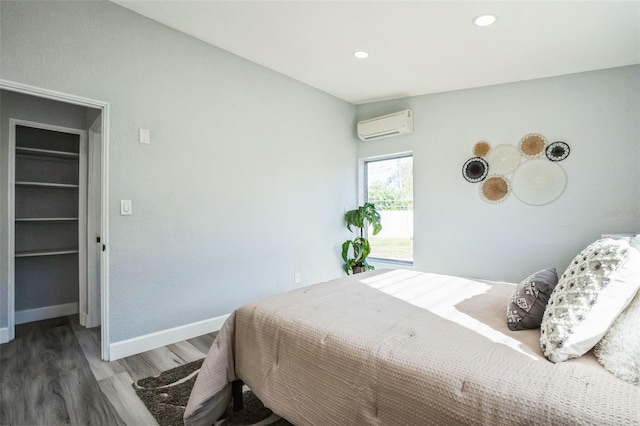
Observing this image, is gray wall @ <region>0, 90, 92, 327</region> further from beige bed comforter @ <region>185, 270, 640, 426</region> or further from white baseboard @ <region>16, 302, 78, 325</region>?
beige bed comforter @ <region>185, 270, 640, 426</region>

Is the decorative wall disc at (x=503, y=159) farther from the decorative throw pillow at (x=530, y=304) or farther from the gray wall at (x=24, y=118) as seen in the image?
the gray wall at (x=24, y=118)

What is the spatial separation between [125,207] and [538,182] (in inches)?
156

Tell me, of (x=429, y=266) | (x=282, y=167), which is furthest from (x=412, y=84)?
(x=429, y=266)

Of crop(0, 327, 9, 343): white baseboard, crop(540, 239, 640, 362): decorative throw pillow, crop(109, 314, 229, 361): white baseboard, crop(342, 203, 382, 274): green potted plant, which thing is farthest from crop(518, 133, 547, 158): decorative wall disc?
crop(0, 327, 9, 343): white baseboard

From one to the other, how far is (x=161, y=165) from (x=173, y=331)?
4.73ft

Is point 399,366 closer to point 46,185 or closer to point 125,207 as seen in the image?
point 125,207

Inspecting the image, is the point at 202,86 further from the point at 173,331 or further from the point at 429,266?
the point at 429,266

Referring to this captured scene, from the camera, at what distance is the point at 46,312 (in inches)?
132

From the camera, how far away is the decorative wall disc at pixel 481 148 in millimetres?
3568

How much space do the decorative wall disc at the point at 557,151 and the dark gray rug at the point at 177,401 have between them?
3.48 metres

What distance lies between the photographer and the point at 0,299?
2.65 m

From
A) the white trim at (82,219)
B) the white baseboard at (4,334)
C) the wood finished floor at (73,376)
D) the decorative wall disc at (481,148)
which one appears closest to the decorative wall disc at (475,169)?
the decorative wall disc at (481,148)

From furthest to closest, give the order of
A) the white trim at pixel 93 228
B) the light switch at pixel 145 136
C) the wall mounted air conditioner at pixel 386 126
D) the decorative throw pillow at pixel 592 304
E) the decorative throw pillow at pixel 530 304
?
the wall mounted air conditioner at pixel 386 126
the white trim at pixel 93 228
the light switch at pixel 145 136
the decorative throw pillow at pixel 530 304
the decorative throw pillow at pixel 592 304

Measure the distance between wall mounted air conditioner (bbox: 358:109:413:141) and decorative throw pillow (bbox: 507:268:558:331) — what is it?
2.88 metres
